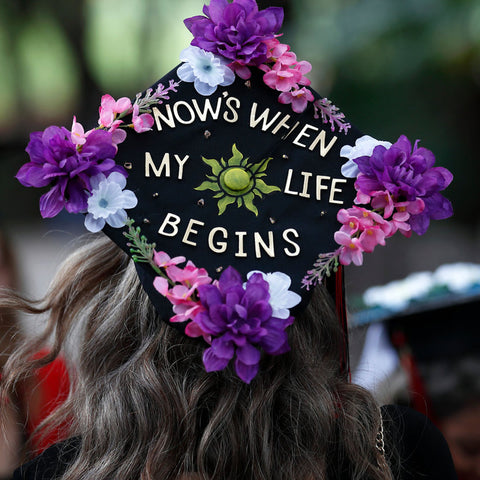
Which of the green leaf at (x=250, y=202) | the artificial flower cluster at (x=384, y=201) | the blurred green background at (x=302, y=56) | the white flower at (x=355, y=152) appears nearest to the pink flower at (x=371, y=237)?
→ the artificial flower cluster at (x=384, y=201)

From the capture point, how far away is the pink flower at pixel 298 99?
147 centimetres

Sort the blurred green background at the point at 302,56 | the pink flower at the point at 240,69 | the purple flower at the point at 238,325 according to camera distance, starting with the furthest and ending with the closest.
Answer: the blurred green background at the point at 302,56 < the pink flower at the point at 240,69 < the purple flower at the point at 238,325

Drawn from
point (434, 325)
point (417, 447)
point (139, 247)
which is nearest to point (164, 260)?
point (139, 247)

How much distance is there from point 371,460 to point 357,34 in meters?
4.19

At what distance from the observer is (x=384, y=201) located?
1.42m

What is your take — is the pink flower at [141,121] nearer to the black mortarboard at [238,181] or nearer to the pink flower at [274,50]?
the black mortarboard at [238,181]

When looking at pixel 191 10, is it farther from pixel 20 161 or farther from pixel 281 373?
pixel 281 373

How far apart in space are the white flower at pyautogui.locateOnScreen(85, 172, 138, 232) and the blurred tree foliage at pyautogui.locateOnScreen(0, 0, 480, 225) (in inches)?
149

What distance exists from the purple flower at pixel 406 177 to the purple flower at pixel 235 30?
337 mm

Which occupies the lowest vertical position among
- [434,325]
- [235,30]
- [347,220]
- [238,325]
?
[434,325]

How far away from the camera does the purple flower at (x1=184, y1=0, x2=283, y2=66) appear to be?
4.68 ft

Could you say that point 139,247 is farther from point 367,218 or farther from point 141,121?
point 367,218

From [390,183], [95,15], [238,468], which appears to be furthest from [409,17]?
[238,468]

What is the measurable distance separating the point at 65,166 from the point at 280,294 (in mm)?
513
